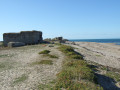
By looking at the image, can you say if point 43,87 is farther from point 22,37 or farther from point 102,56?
point 22,37

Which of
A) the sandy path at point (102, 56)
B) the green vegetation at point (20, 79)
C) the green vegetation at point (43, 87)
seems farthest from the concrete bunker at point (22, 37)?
the green vegetation at point (43, 87)

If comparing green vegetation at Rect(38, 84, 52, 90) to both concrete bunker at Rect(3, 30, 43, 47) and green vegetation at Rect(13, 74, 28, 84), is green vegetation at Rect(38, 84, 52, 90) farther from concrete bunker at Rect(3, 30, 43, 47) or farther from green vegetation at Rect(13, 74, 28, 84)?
concrete bunker at Rect(3, 30, 43, 47)

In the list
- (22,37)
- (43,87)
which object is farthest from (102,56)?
(22,37)

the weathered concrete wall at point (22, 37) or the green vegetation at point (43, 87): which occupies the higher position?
the weathered concrete wall at point (22, 37)

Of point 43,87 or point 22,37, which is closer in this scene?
point 43,87

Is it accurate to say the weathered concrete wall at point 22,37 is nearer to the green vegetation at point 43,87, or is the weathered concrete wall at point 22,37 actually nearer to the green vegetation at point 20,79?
the green vegetation at point 20,79

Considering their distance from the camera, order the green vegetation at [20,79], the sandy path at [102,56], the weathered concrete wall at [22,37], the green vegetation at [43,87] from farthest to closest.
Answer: the weathered concrete wall at [22,37]
the sandy path at [102,56]
the green vegetation at [20,79]
the green vegetation at [43,87]

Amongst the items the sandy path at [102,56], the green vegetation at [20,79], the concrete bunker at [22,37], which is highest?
the concrete bunker at [22,37]

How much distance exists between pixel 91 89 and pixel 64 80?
6.37 ft

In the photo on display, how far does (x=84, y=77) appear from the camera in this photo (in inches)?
382

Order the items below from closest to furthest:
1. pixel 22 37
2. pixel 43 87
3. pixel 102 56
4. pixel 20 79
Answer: pixel 43 87 < pixel 20 79 < pixel 102 56 < pixel 22 37

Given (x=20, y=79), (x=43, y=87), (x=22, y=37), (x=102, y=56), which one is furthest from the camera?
(x=22, y=37)

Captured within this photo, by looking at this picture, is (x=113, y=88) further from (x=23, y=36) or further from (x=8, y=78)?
(x=23, y=36)

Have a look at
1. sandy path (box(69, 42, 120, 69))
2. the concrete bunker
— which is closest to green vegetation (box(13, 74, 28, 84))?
sandy path (box(69, 42, 120, 69))
